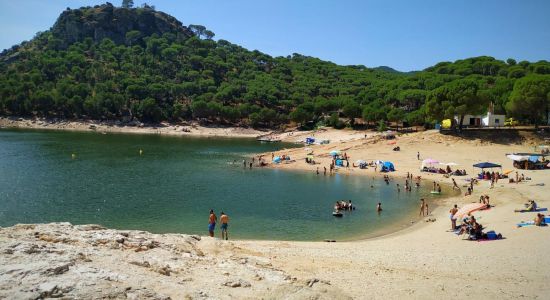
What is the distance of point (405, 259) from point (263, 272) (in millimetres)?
8988

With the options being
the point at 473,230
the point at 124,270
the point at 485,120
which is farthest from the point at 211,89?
the point at 124,270

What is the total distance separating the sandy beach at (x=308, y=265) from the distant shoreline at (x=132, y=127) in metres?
101

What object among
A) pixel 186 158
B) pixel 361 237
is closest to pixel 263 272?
pixel 361 237

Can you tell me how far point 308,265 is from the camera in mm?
18578

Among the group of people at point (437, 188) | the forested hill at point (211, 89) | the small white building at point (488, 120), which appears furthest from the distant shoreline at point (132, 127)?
the group of people at point (437, 188)

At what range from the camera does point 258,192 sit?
1810 inches

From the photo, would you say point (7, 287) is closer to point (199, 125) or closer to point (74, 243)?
point (74, 243)

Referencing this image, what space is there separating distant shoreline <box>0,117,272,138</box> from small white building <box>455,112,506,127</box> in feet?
194

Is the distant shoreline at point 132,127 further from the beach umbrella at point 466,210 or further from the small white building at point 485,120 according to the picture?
the beach umbrella at point 466,210

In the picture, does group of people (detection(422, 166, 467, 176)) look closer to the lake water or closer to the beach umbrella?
the lake water

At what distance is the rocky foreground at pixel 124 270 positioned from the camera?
10.8 metres

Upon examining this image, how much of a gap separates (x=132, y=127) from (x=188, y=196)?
97228 millimetres

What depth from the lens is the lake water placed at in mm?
32594

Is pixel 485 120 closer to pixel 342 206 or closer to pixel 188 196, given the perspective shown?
pixel 342 206
